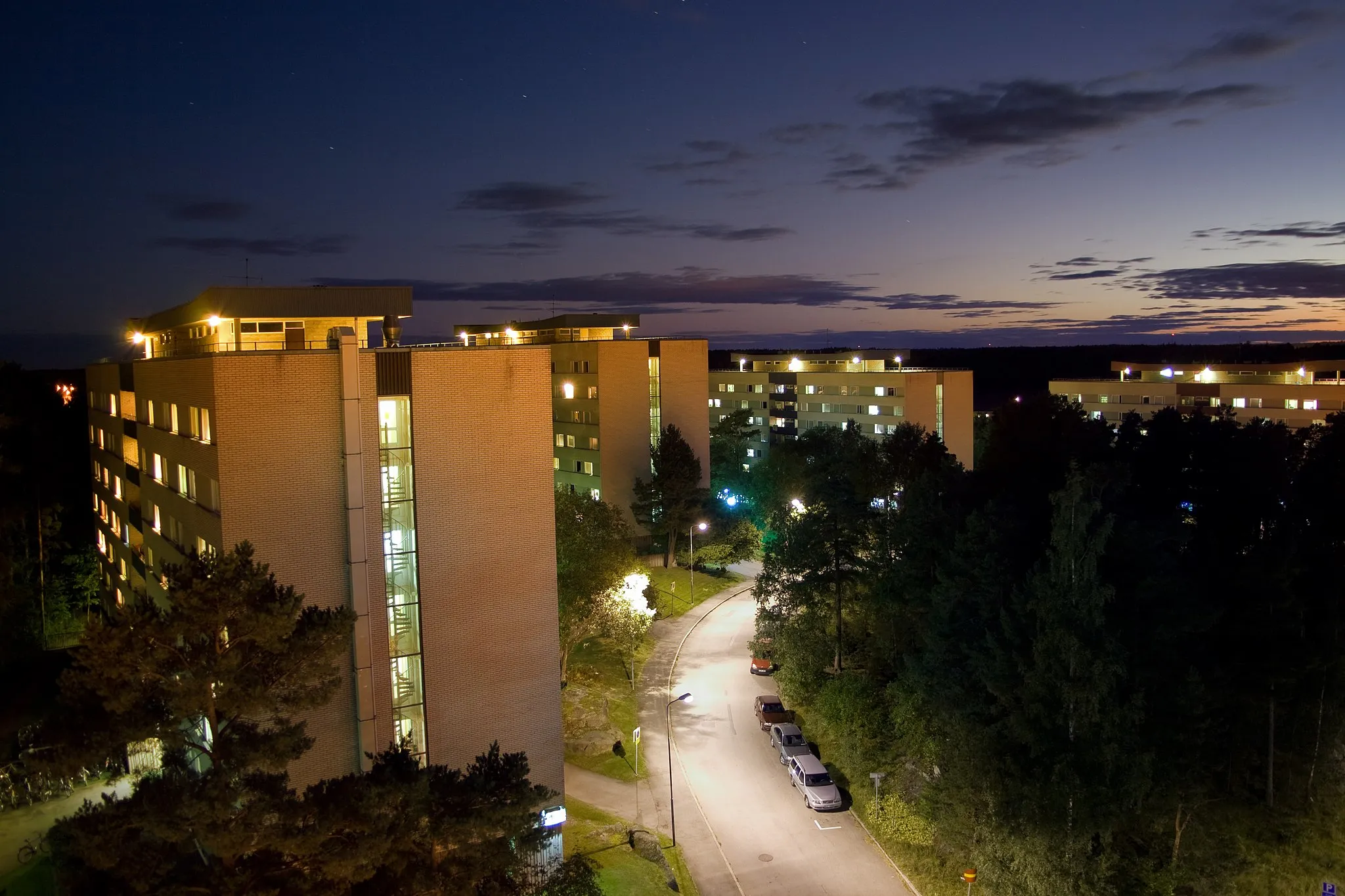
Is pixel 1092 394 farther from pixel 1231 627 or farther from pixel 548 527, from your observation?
pixel 548 527

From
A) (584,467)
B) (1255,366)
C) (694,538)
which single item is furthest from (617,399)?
(1255,366)

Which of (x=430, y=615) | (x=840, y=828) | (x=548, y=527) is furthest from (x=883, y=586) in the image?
(x=430, y=615)

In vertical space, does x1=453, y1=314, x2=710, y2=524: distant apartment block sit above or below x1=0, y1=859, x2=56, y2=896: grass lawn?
above

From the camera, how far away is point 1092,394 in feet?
311

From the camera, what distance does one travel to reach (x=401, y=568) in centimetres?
2166

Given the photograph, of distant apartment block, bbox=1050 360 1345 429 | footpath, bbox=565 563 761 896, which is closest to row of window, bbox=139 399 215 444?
footpath, bbox=565 563 761 896

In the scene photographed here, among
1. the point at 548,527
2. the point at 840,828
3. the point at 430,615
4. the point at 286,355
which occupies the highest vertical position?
the point at 286,355

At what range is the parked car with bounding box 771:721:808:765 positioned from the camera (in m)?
31.0

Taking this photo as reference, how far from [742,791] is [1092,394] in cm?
7919

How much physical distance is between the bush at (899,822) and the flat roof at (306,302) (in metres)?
20.4

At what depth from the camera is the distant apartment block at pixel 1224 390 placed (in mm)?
74312

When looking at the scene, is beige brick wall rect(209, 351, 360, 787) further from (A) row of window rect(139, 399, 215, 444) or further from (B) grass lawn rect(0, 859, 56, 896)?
(B) grass lawn rect(0, 859, 56, 896)

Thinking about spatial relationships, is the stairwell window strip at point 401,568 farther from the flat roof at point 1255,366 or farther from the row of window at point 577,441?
the flat roof at point 1255,366

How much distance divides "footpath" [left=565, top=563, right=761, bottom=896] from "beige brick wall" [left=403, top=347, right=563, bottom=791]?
199 inches
